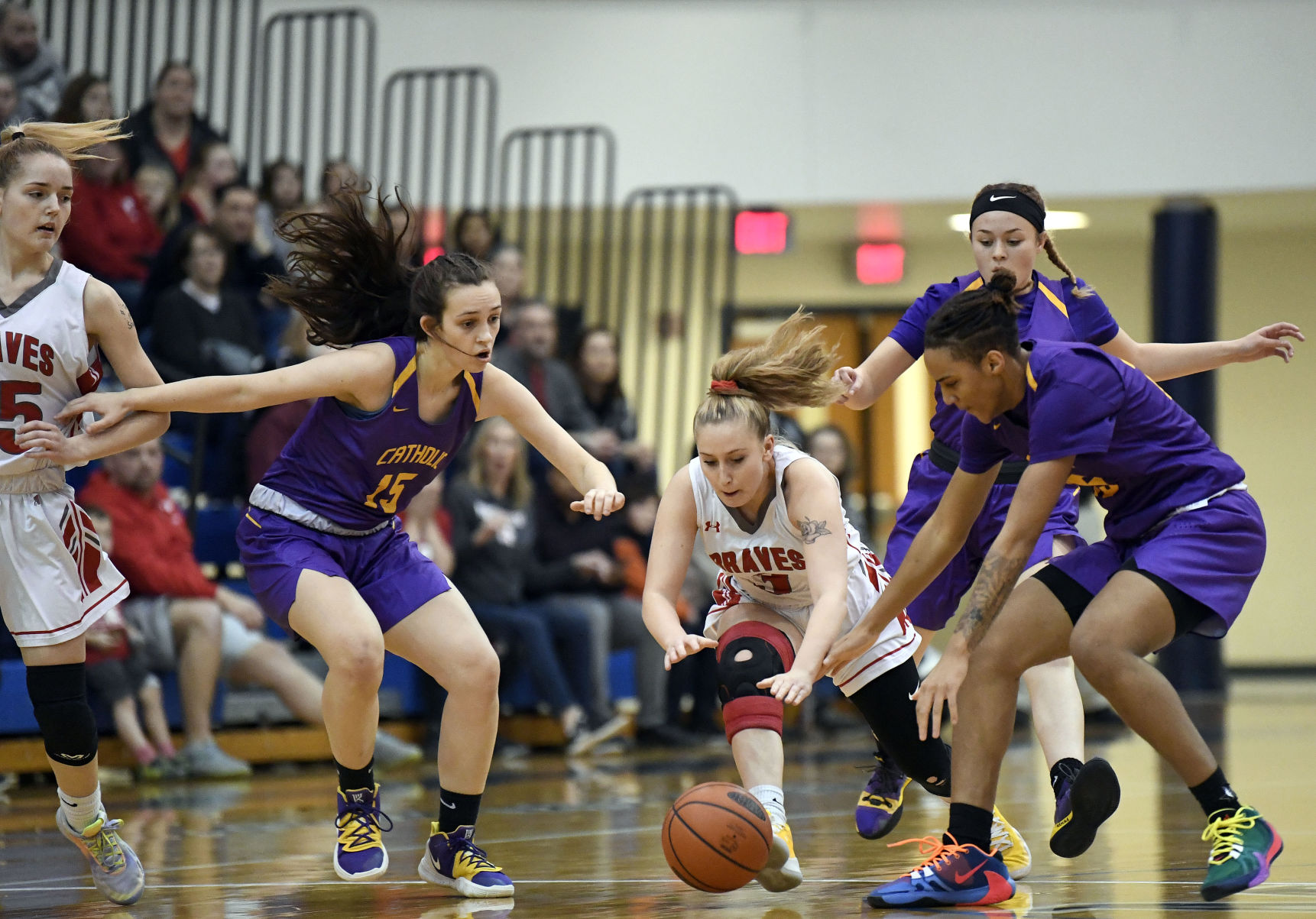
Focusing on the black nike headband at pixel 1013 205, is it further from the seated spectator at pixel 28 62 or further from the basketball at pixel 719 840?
the seated spectator at pixel 28 62

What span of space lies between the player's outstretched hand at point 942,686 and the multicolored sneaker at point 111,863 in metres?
1.97

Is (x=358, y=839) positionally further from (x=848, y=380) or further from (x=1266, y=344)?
(x=1266, y=344)

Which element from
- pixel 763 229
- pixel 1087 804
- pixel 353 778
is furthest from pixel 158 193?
pixel 1087 804

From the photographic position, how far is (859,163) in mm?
10734

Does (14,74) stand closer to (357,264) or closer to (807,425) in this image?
(357,264)

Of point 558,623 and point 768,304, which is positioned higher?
point 768,304

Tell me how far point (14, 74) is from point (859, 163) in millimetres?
5484

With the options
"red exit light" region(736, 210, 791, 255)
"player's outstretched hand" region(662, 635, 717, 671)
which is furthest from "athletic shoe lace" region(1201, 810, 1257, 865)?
"red exit light" region(736, 210, 791, 255)

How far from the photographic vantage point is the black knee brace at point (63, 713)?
377 centimetres

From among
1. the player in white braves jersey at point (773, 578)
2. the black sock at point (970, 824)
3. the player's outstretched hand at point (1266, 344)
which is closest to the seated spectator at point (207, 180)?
the player in white braves jersey at point (773, 578)

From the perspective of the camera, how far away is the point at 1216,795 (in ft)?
11.1

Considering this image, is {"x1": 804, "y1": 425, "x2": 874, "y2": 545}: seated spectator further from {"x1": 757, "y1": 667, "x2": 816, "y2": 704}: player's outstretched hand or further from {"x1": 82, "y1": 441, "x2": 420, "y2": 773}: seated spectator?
{"x1": 757, "y1": 667, "x2": 816, "y2": 704}: player's outstretched hand

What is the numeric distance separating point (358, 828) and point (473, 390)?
1.17m

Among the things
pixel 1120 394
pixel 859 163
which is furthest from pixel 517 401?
pixel 859 163
